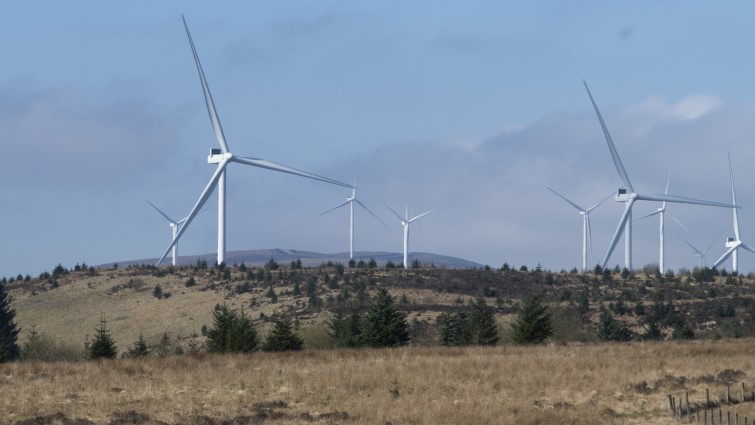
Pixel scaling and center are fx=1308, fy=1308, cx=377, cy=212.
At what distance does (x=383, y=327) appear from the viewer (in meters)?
84.7

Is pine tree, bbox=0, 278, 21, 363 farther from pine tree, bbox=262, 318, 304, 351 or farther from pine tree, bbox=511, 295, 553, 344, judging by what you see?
pine tree, bbox=511, 295, 553, 344

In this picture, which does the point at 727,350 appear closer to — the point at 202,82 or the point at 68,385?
the point at 68,385

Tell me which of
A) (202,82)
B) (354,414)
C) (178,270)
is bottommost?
(354,414)

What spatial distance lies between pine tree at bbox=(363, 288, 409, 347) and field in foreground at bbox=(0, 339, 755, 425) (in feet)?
56.4

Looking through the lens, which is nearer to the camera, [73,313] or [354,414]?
[354,414]

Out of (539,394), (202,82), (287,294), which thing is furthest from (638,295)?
(539,394)

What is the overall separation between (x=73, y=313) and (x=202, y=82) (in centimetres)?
6018

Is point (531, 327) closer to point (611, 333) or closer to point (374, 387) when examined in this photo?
point (611, 333)

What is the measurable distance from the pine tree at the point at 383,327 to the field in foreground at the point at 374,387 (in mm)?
17184

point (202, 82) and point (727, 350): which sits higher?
point (202, 82)

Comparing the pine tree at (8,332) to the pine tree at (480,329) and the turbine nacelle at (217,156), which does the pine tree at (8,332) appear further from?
the pine tree at (480,329)

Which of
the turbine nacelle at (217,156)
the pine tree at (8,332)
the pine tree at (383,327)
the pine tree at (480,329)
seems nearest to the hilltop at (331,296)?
the pine tree at (8,332)

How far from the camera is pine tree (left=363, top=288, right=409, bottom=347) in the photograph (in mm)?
84125

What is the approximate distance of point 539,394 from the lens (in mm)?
53375
